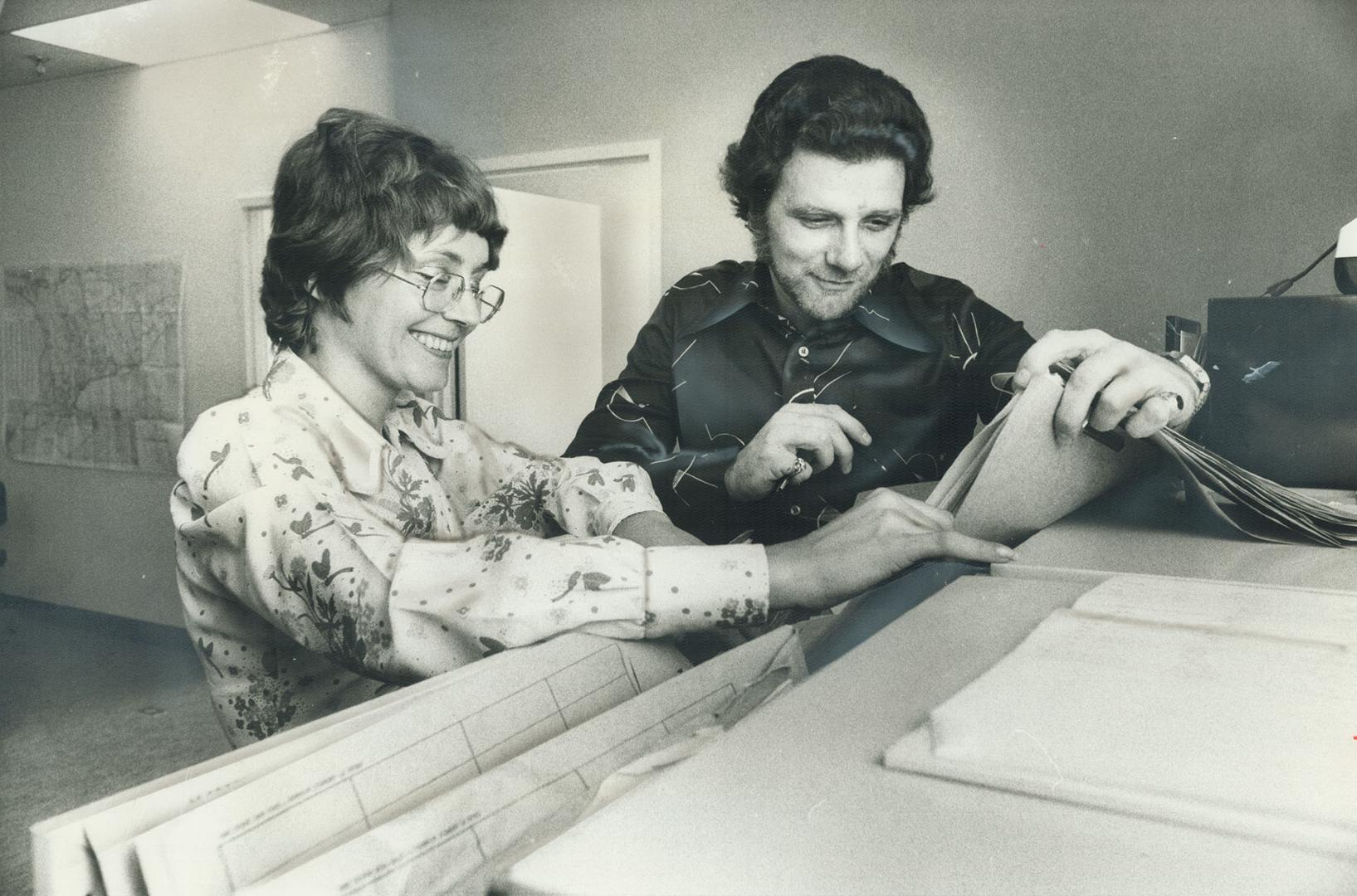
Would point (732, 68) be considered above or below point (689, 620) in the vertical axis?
above

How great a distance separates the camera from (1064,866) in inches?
8.0

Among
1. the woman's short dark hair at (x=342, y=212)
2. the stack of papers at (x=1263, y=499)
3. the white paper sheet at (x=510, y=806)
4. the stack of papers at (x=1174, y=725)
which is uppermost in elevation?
the woman's short dark hair at (x=342, y=212)

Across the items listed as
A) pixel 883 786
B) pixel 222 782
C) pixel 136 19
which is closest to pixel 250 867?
pixel 222 782

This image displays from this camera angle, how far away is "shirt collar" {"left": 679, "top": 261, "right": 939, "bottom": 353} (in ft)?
1.98

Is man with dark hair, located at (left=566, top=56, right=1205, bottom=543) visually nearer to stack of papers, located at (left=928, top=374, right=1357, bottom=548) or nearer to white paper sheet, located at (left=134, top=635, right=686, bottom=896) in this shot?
stack of papers, located at (left=928, top=374, right=1357, bottom=548)

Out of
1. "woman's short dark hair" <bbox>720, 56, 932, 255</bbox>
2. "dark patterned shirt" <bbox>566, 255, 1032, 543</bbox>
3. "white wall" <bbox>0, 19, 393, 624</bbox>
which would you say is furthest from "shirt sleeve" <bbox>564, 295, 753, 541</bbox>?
"white wall" <bbox>0, 19, 393, 624</bbox>

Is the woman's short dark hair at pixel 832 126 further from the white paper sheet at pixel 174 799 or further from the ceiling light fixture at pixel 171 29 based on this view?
the white paper sheet at pixel 174 799

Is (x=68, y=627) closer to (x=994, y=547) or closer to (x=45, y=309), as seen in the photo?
(x=45, y=309)

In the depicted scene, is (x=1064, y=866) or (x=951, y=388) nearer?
(x=1064, y=866)

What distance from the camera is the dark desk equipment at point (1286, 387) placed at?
1.89 feet

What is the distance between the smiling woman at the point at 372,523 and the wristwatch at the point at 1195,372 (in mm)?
190

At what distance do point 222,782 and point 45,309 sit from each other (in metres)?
0.34

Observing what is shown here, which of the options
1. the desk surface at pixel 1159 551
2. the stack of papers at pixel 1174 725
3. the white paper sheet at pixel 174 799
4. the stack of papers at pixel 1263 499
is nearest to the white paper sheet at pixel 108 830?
the white paper sheet at pixel 174 799

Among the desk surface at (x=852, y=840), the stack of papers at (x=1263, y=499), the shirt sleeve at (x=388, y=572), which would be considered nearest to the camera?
the desk surface at (x=852, y=840)
